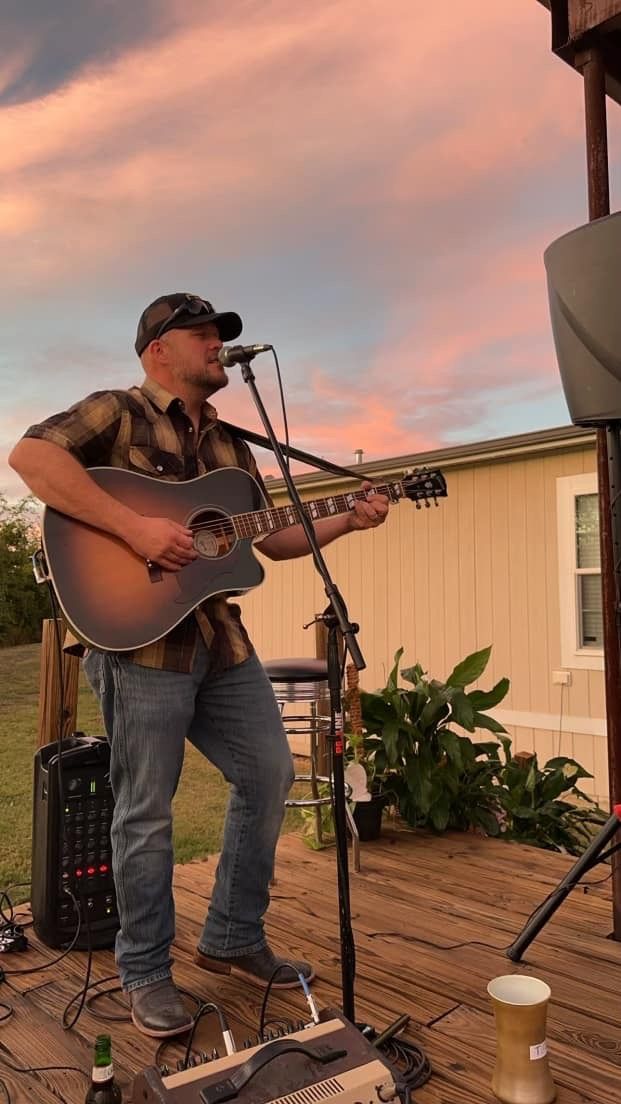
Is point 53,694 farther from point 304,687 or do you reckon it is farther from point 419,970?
point 419,970

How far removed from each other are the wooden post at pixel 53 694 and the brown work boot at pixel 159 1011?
109 cm

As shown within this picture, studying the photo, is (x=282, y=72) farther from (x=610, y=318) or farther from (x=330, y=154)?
(x=610, y=318)

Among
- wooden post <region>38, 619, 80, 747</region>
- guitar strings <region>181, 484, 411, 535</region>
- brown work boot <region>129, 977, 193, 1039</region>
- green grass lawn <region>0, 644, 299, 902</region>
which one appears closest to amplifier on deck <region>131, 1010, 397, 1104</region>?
brown work boot <region>129, 977, 193, 1039</region>

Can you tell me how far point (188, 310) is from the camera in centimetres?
218

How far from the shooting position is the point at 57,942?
2.48 meters

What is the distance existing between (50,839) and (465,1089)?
1441mm

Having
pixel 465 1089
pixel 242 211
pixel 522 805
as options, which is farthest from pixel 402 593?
pixel 465 1089

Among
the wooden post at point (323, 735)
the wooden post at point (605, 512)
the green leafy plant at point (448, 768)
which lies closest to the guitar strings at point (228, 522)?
the wooden post at point (605, 512)

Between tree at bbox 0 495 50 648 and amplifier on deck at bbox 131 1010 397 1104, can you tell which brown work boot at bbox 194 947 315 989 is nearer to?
amplifier on deck at bbox 131 1010 397 1104

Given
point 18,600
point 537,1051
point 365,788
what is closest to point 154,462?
point 537,1051

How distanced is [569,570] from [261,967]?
4.76 meters

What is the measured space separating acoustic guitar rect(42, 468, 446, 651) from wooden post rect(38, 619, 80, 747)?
0.92 meters

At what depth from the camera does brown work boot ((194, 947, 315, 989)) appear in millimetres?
2193

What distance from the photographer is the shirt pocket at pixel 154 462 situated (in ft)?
6.97
